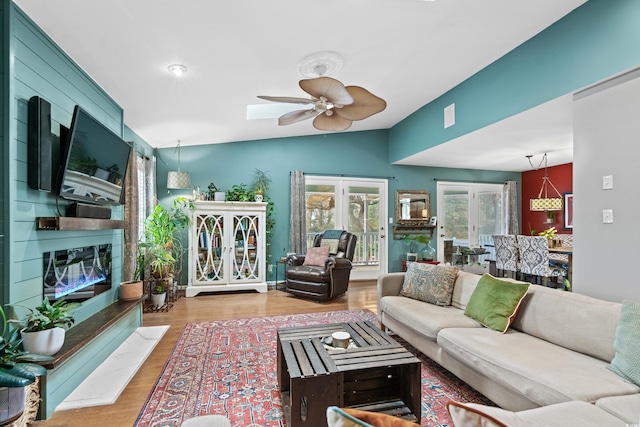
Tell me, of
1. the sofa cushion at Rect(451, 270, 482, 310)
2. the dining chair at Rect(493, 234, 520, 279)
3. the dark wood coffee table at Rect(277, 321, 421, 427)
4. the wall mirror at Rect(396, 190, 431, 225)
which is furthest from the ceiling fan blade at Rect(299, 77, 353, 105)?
the wall mirror at Rect(396, 190, 431, 225)

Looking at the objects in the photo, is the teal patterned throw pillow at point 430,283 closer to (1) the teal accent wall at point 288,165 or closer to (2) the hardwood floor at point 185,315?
(2) the hardwood floor at point 185,315

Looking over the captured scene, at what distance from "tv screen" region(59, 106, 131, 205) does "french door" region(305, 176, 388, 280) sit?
3400 mm

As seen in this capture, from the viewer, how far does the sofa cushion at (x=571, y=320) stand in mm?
1790

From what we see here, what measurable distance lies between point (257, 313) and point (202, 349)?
1.17m

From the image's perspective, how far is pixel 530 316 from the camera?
221cm

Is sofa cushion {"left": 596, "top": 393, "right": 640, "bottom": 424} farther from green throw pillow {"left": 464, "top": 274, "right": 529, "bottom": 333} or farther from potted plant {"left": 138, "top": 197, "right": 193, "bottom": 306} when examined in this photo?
potted plant {"left": 138, "top": 197, "right": 193, "bottom": 306}

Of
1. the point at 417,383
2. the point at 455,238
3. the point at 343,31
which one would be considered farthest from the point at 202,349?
the point at 455,238

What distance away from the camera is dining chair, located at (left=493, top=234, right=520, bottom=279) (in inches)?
182

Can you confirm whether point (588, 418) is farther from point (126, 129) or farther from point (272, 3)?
point (126, 129)

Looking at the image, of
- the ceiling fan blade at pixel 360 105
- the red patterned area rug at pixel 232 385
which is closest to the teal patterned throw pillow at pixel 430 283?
the red patterned area rug at pixel 232 385

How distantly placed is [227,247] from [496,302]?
3928 millimetres

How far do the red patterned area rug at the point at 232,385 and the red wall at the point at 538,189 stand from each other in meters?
5.16

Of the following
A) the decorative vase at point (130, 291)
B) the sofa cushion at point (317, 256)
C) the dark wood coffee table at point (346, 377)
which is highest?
the sofa cushion at point (317, 256)

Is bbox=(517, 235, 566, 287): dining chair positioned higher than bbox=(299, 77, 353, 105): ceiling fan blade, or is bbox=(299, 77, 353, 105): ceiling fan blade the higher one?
bbox=(299, 77, 353, 105): ceiling fan blade
